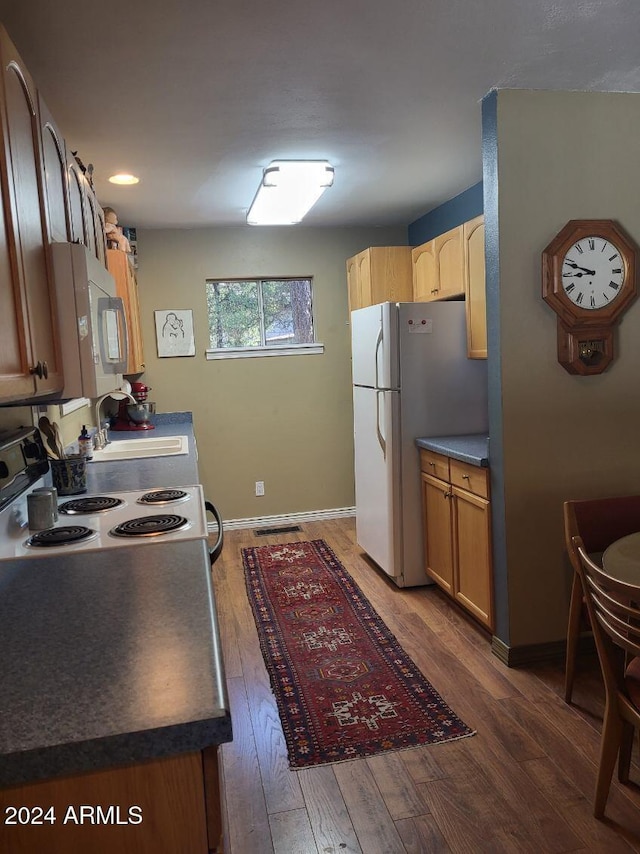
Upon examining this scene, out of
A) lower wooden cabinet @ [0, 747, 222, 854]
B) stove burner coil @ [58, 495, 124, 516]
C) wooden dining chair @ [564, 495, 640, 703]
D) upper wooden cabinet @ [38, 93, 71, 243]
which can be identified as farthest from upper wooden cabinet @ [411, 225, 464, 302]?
lower wooden cabinet @ [0, 747, 222, 854]

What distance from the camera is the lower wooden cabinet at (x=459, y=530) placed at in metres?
2.88

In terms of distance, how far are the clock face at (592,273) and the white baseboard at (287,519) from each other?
3.09 m

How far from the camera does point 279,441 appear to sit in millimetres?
5156

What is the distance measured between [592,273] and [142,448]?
98.0 inches

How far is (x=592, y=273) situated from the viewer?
103 inches

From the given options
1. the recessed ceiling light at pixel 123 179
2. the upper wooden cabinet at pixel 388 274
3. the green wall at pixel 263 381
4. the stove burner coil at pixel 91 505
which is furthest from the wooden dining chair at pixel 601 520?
the green wall at pixel 263 381

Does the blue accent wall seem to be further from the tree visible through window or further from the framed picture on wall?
the framed picture on wall

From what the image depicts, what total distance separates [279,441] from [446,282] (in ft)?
6.41

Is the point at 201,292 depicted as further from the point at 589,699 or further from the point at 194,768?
the point at 194,768

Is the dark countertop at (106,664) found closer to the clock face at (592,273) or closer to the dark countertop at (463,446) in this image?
the dark countertop at (463,446)

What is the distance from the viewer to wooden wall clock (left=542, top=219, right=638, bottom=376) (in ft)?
8.47

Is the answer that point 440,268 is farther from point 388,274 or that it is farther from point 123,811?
point 123,811

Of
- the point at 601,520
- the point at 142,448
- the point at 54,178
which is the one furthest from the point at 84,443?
the point at 601,520

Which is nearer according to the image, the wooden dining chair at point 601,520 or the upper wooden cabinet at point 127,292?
the wooden dining chair at point 601,520
